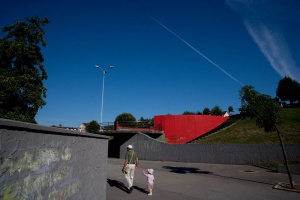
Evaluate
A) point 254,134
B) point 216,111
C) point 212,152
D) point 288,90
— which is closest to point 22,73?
point 212,152

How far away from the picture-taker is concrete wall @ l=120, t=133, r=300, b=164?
54.6 feet

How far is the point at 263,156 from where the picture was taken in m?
17.1

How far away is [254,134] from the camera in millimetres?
26797

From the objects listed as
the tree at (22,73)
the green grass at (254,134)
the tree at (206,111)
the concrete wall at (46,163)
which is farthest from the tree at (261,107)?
the tree at (206,111)

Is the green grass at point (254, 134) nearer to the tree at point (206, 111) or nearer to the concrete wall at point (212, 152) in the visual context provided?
the concrete wall at point (212, 152)

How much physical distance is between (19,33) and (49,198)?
25239 millimetres

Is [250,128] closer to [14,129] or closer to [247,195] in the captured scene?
[247,195]

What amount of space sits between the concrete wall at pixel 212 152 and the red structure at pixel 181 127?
623 cm

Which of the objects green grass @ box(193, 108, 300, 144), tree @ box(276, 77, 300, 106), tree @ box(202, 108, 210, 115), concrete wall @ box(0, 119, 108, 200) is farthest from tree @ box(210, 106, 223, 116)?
concrete wall @ box(0, 119, 108, 200)

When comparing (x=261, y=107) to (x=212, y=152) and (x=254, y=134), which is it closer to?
(x=212, y=152)

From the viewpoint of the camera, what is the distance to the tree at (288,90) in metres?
58.2

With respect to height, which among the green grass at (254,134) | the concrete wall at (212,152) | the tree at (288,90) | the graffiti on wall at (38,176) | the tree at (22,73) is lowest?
the concrete wall at (212,152)

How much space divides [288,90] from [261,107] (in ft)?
194

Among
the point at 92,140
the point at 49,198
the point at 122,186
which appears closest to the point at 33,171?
the point at 49,198
